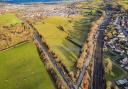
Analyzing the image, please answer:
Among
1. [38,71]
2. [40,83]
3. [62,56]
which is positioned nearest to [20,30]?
[62,56]

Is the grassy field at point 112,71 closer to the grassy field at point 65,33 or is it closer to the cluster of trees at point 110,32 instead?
the grassy field at point 65,33

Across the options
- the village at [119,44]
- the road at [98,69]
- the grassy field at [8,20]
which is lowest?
the grassy field at [8,20]

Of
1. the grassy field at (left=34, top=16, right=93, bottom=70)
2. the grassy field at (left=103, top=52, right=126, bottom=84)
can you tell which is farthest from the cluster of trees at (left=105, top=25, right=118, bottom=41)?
the grassy field at (left=103, top=52, right=126, bottom=84)

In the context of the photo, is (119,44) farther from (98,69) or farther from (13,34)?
(13,34)

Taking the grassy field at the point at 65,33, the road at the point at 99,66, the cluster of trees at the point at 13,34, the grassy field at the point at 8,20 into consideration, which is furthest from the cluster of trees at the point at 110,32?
the grassy field at the point at 8,20

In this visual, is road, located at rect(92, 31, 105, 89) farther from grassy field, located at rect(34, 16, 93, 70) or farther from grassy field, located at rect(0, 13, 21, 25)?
grassy field, located at rect(0, 13, 21, 25)

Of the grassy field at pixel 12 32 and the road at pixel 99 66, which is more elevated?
the road at pixel 99 66
